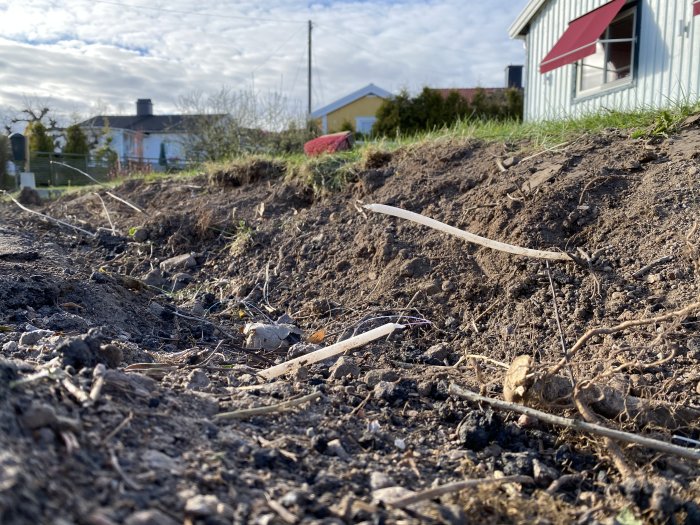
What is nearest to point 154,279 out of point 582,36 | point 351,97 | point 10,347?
point 10,347

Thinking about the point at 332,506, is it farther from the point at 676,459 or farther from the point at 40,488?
the point at 676,459

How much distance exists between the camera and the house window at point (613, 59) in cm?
804

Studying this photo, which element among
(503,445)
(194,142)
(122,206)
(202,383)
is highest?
(194,142)

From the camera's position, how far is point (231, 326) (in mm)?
3965

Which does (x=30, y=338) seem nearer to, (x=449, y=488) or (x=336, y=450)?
(x=336, y=450)

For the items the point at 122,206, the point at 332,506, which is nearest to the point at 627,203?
the point at 332,506

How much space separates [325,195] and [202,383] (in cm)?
359

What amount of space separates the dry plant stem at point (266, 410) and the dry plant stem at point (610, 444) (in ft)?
3.32

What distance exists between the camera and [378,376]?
2.76m

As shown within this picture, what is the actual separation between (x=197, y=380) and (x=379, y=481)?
93cm

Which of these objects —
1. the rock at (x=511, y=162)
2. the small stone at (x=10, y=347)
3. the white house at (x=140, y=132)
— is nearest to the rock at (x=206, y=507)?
the small stone at (x=10, y=347)

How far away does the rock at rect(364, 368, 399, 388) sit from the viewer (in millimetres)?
2726

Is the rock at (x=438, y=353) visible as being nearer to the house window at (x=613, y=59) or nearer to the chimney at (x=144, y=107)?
the house window at (x=613, y=59)

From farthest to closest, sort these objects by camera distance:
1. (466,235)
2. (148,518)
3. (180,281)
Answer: (180,281)
(466,235)
(148,518)
